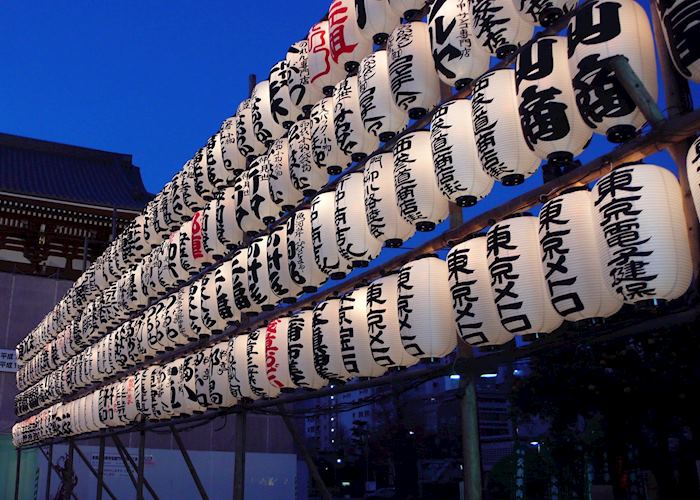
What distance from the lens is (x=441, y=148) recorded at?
4.80 meters

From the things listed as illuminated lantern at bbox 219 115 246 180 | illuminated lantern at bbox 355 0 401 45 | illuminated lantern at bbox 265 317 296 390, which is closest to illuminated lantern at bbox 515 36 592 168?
illuminated lantern at bbox 355 0 401 45

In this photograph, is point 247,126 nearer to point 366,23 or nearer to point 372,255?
point 366,23

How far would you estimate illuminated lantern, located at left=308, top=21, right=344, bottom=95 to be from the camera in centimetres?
705

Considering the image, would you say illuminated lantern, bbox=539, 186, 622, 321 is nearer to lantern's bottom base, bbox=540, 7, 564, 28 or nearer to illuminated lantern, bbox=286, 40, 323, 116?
lantern's bottom base, bbox=540, 7, 564, 28

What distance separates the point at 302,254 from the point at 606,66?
4028 mm

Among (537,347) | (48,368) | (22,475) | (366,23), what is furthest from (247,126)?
(22,475)

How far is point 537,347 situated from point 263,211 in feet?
15.5

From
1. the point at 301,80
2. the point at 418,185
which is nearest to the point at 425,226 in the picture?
the point at 418,185

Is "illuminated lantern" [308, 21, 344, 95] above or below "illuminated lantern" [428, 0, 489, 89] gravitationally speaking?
above

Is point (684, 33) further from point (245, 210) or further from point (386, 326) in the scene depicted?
point (245, 210)

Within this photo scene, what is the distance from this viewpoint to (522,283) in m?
4.07

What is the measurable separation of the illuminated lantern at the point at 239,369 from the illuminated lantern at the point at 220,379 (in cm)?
19

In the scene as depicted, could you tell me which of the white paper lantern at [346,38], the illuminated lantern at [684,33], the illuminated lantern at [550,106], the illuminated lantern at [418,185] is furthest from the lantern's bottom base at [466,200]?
the white paper lantern at [346,38]

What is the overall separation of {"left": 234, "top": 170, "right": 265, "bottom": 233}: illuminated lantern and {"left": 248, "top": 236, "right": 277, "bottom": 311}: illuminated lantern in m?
0.50
